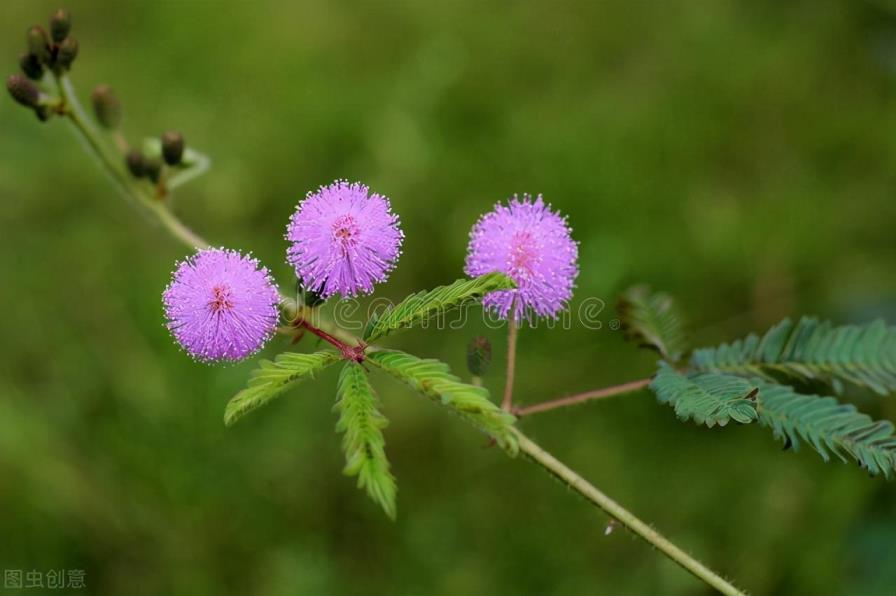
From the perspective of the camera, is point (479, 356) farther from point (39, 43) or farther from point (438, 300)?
point (39, 43)

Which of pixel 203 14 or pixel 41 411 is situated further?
Answer: pixel 203 14

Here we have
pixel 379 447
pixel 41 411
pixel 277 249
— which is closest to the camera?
pixel 379 447

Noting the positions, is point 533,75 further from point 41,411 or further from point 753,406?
point 753,406

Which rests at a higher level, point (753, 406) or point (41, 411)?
point (41, 411)

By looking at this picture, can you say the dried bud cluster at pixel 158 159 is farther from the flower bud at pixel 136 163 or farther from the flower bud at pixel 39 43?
the flower bud at pixel 39 43

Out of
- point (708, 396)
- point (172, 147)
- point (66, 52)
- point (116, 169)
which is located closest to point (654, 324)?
point (708, 396)

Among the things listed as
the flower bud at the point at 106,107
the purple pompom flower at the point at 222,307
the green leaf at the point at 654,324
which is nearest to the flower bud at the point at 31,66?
the flower bud at the point at 106,107

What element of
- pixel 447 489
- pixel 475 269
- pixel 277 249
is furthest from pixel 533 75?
pixel 475 269
